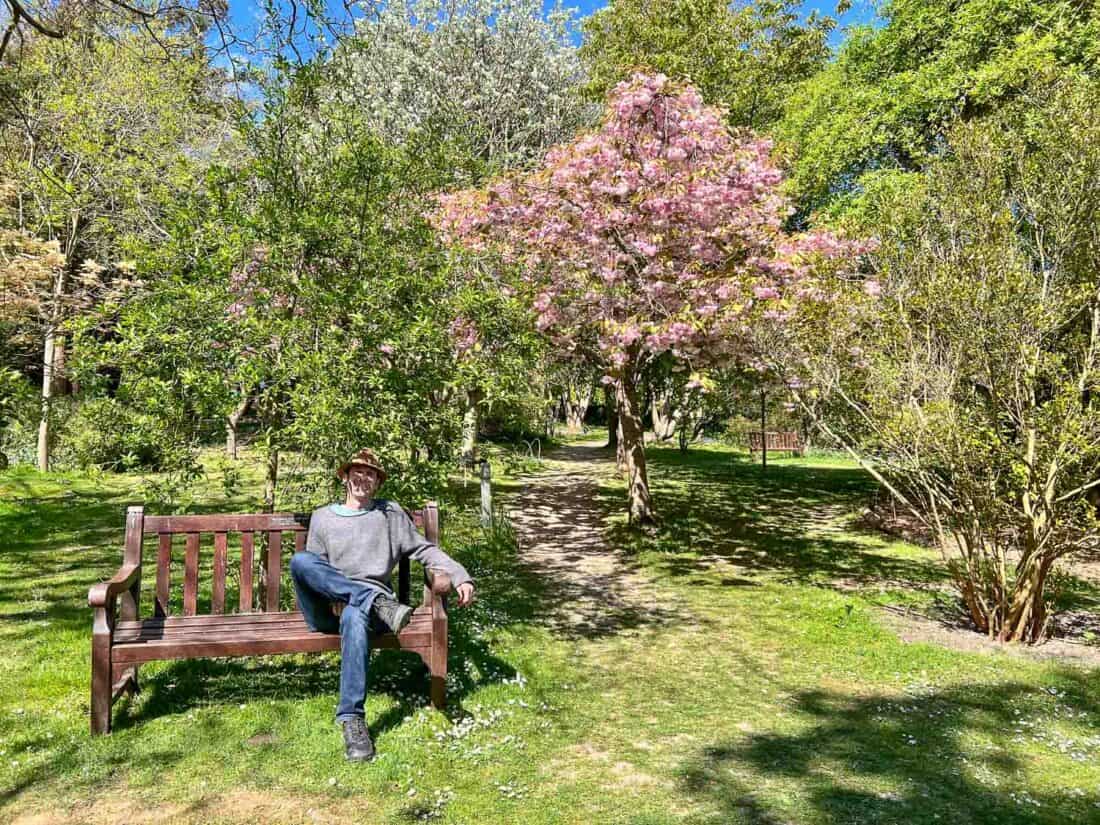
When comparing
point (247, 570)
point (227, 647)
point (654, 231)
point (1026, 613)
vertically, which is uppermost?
point (654, 231)

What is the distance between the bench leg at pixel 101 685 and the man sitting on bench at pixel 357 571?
3.10 ft

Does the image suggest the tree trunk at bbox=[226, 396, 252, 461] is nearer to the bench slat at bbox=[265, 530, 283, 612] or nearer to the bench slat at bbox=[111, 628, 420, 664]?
the bench slat at bbox=[265, 530, 283, 612]

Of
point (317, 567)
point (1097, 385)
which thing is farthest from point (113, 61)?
point (1097, 385)

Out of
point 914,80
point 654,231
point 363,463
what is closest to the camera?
point 363,463

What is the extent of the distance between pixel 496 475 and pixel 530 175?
9.16 m

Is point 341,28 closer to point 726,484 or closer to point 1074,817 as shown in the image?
point 1074,817

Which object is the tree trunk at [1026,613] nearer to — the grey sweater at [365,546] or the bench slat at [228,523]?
the grey sweater at [365,546]

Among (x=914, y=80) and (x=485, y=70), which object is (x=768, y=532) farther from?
(x=485, y=70)

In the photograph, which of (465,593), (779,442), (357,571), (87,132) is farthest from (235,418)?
(779,442)

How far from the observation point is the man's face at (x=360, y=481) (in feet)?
14.0

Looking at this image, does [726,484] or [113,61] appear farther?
[726,484]

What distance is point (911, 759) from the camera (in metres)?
3.92

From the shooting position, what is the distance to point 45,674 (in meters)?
4.45

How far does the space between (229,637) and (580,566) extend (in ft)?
18.6
